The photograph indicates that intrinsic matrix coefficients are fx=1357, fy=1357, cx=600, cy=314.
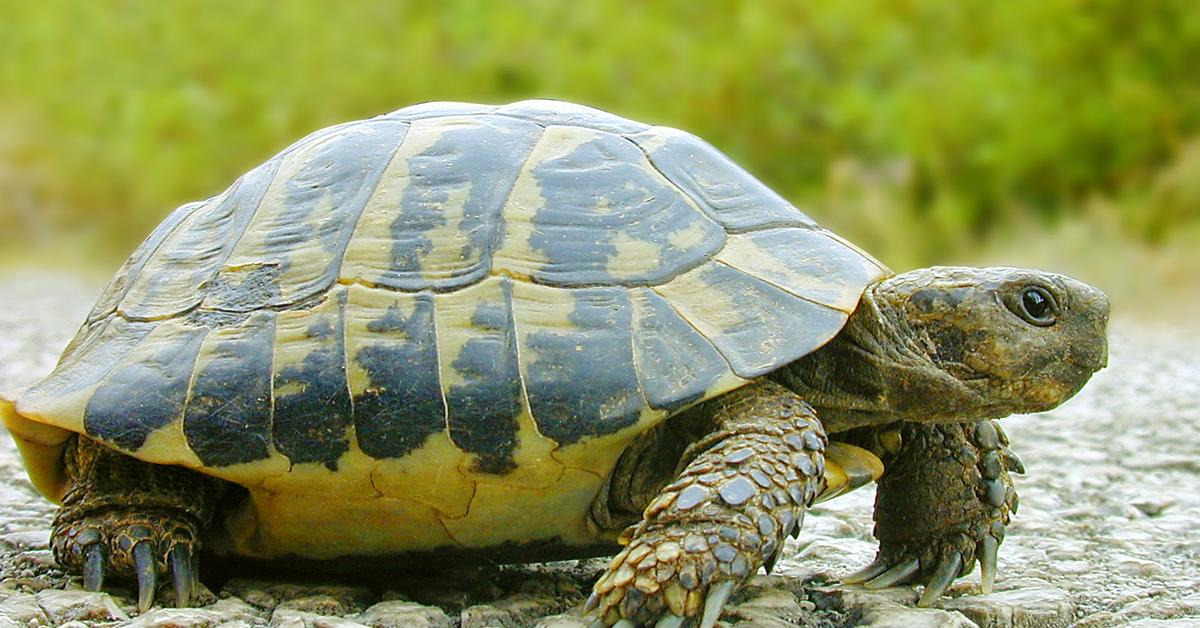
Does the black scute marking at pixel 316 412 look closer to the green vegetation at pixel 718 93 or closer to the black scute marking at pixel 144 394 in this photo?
the black scute marking at pixel 144 394

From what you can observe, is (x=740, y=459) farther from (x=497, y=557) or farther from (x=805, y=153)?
(x=805, y=153)

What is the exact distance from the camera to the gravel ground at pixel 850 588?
2871mm

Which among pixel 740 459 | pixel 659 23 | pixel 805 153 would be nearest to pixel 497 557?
pixel 740 459

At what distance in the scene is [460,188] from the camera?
120 inches

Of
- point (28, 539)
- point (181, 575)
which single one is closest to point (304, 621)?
point (181, 575)

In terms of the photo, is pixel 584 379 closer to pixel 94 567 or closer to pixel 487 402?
pixel 487 402

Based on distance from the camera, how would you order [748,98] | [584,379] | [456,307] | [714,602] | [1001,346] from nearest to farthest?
[714,602] < [584,379] < [456,307] < [1001,346] < [748,98]

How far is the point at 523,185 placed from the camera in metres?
3.05

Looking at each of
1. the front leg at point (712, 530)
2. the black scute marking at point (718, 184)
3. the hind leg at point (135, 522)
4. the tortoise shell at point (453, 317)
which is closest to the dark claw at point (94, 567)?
the hind leg at point (135, 522)

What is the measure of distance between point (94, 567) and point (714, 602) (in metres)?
1.41

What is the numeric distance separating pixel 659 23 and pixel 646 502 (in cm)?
1857

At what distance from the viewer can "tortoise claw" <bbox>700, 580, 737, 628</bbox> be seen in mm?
2521

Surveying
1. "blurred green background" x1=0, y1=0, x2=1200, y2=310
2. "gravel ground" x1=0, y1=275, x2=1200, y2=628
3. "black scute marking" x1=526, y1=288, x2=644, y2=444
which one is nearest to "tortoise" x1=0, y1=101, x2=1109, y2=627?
"black scute marking" x1=526, y1=288, x2=644, y2=444

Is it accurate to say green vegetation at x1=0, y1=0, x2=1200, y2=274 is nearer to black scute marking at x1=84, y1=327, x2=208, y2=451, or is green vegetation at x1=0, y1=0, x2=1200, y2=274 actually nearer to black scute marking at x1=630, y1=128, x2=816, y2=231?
black scute marking at x1=630, y1=128, x2=816, y2=231
